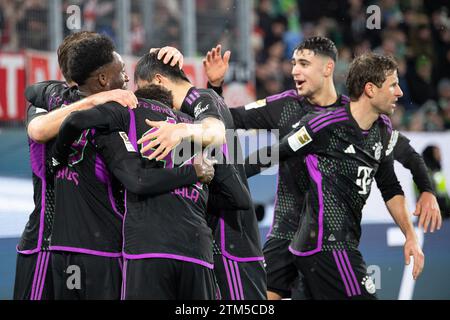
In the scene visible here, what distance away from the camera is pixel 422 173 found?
5.66 metres

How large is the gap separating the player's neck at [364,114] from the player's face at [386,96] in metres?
0.04

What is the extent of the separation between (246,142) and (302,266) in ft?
7.86

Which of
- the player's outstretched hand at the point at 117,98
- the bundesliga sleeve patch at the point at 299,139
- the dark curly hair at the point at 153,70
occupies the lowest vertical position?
the bundesliga sleeve patch at the point at 299,139

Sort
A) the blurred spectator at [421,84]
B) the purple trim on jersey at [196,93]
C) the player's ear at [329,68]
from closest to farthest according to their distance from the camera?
the purple trim on jersey at [196,93]
the player's ear at [329,68]
the blurred spectator at [421,84]

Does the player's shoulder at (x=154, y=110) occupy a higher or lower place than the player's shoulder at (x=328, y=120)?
higher

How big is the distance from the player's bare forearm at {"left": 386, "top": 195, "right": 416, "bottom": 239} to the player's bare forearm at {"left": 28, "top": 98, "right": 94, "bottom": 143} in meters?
2.19

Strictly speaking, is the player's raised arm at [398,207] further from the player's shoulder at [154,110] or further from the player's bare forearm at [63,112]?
the player's bare forearm at [63,112]

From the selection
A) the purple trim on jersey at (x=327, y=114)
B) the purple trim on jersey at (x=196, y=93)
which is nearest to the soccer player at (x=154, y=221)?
the purple trim on jersey at (x=196, y=93)

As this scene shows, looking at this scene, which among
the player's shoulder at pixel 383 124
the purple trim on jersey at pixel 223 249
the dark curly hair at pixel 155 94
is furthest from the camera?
the player's shoulder at pixel 383 124

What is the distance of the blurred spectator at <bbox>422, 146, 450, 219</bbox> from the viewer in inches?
318

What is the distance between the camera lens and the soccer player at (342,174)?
16.0ft

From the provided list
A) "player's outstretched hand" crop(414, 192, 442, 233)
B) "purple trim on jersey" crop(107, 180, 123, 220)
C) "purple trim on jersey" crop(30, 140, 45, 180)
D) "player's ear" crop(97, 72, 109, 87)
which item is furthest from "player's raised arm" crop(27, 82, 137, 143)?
"player's outstretched hand" crop(414, 192, 442, 233)

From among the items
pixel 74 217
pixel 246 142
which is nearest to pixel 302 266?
pixel 74 217
